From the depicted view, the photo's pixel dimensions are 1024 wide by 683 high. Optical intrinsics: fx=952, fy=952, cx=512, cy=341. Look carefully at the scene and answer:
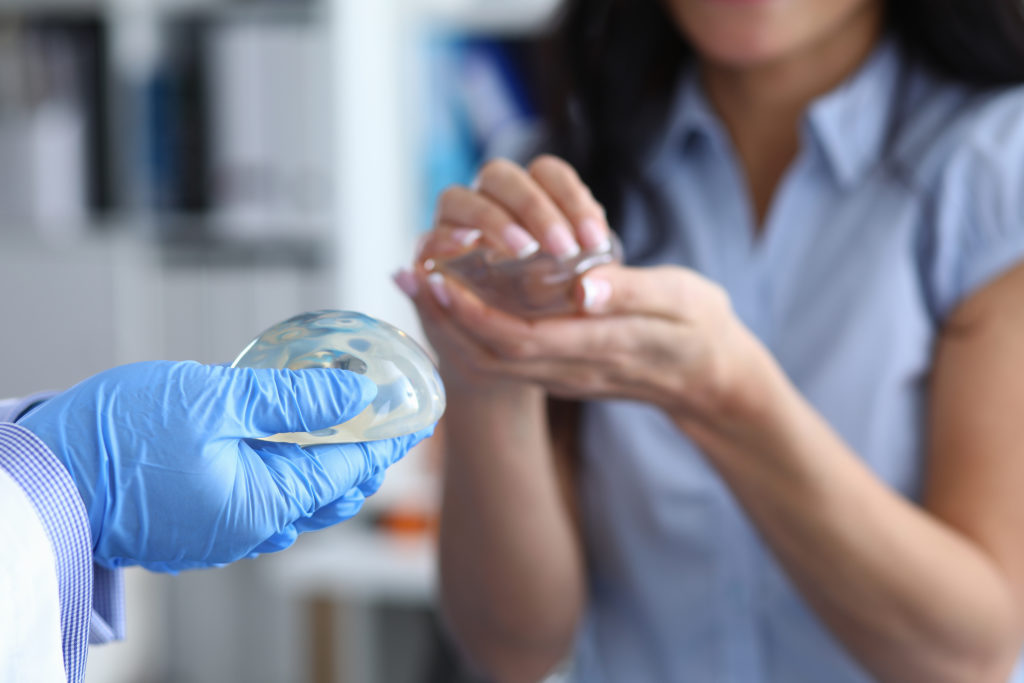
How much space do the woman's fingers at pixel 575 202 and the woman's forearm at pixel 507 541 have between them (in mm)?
192

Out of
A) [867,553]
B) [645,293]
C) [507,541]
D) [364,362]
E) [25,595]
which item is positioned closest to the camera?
[25,595]

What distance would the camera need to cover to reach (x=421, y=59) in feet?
6.89

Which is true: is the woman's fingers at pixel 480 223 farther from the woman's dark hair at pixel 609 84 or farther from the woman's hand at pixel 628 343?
the woman's dark hair at pixel 609 84

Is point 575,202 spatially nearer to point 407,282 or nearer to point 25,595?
point 407,282

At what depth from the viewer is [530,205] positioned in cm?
69

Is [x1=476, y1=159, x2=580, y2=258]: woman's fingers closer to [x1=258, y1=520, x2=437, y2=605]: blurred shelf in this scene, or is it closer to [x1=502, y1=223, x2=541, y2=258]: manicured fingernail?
[x1=502, y1=223, x2=541, y2=258]: manicured fingernail

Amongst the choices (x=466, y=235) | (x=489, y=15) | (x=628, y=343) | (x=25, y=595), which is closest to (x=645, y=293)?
(x=628, y=343)

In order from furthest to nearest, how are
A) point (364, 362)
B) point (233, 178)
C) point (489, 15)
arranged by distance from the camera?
point (233, 178)
point (489, 15)
point (364, 362)

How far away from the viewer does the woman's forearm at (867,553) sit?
76 cm

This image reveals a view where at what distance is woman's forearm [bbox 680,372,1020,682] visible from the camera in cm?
76

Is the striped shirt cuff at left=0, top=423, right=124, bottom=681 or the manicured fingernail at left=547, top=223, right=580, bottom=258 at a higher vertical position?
the manicured fingernail at left=547, top=223, right=580, bottom=258

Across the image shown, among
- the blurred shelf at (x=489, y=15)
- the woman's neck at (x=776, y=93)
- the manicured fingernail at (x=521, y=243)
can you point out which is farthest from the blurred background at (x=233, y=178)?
the manicured fingernail at (x=521, y=243)

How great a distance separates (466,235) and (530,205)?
0.06 m

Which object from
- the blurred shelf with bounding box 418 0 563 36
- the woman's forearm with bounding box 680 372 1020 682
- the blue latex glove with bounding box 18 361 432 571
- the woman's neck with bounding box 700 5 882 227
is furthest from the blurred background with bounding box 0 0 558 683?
the blue latex glove with bounding box 18 361 432 571
